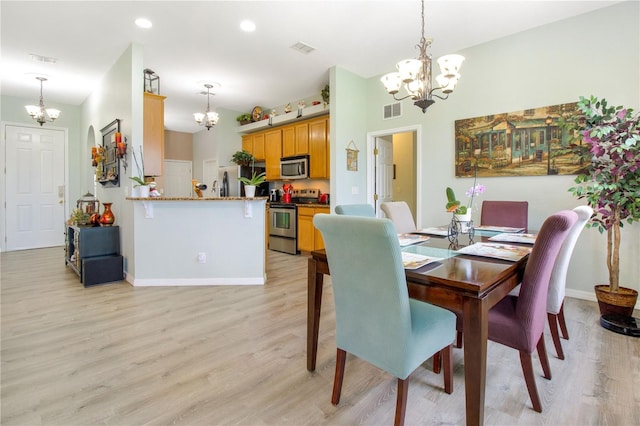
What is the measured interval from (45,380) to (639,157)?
4.27 m

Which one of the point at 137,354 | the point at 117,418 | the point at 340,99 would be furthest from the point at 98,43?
the point at 117,418

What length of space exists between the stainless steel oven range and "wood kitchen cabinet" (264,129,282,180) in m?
0.78

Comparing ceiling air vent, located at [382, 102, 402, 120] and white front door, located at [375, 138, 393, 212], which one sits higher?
ceiling air vent, located at [382, 102, 402, 120]

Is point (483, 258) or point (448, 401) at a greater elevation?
point (483, 258)

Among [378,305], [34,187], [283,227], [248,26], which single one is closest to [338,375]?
[378,305]

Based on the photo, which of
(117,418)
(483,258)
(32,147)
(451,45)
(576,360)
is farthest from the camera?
(32,147)

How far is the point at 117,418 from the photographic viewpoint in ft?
4.99

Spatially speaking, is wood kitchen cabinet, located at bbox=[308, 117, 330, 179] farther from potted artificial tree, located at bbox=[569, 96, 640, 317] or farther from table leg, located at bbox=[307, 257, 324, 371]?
table leg, located at bbox=[307, 257, 324, 371]

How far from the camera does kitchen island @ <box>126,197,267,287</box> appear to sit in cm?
362

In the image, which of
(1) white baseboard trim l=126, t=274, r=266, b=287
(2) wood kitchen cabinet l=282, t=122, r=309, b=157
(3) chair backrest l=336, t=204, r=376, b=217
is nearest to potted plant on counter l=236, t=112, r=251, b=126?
(2) wood kitchen cabinet l=282, t=122, r=309, b=157

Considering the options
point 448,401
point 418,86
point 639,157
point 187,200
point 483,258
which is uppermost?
point 418,86

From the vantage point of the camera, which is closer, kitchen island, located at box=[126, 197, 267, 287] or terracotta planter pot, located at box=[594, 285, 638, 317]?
terracotta planter pot, located at box=[594, 285, 638, 317]

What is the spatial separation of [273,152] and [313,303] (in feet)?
16.0

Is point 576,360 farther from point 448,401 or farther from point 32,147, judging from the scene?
point 32,147
